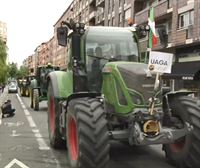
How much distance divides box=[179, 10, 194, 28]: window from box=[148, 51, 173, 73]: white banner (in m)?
22.4

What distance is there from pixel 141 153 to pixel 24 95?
35.7 meters

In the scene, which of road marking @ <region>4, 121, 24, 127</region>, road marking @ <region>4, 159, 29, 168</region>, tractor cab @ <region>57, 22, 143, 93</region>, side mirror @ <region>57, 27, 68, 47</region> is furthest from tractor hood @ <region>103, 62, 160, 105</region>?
road marking @ <region>4, 121, 24, 127</region>

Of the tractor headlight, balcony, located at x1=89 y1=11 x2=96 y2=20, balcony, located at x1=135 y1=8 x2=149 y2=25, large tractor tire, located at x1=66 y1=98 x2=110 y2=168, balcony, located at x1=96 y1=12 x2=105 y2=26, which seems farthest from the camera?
balcony, located at x1=89 y1=11 x2=96 y2=20

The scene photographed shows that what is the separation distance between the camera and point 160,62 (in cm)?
670

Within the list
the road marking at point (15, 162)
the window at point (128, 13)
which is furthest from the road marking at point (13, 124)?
the window at point (128, 13)

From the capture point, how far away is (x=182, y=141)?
750 centimetres

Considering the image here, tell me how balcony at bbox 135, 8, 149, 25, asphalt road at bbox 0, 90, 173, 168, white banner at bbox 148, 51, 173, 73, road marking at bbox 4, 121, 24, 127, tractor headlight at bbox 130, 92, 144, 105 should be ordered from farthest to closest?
1. balcony at bbox 135, 8, 149, 25
2. road marking at bbox 4, 121, 24, 127
3. asphalt road at bbox 0, 90, 173, 168
4. tractor headlight at bbox 130, 92, 144, 105
5. white banner at bbox 148, 51, 173, 73

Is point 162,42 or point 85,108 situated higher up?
point 162,42

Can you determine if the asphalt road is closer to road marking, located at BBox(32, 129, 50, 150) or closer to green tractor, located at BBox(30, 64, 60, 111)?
road marking, located at BBox(32, 129, 50, 150)

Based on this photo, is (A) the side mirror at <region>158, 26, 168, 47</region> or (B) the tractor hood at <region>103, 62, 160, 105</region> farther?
(A) the side mirror at <region>158, 26, 168, 47</region>

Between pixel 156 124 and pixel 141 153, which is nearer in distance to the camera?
pixel 156 124

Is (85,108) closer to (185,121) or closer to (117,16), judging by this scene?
(185,121)

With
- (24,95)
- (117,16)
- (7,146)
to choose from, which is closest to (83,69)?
(7,146)

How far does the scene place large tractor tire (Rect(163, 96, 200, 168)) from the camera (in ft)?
22.5
